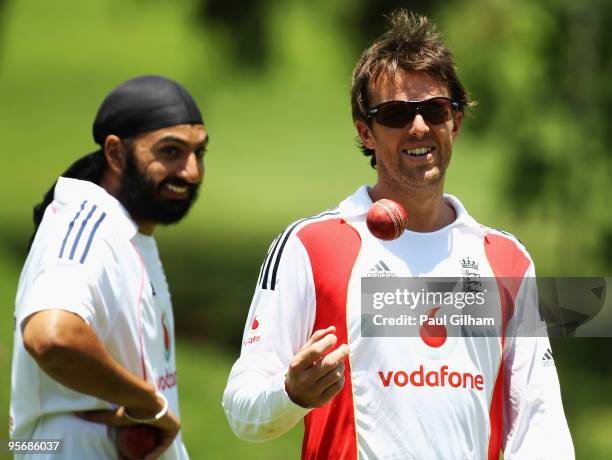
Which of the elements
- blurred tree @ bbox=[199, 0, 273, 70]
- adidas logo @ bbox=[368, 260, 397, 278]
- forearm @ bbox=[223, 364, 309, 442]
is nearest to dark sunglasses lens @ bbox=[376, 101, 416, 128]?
adidas logo @ bbox=[368, 260, 397, 278]

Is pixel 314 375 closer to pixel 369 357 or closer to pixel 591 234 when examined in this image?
pixel 369 357

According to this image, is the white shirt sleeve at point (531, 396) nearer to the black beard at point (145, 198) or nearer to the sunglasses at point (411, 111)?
the sunglasses at point (411, 111)

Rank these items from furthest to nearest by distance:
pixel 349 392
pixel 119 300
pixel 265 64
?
pixel 265 64 < pixel 119 300 < pixel 349 392

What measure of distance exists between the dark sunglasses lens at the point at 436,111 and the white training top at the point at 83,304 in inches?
50.0

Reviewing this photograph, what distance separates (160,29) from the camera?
97.3ft

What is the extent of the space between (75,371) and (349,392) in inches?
37.4

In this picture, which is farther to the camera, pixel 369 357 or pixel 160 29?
pixel 160 29

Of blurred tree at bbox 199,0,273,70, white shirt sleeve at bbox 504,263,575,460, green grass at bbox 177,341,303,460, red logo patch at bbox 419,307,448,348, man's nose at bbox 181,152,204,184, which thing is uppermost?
blurred tree at bbox 199,0,273,70

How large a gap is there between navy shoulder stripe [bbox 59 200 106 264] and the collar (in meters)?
0.05

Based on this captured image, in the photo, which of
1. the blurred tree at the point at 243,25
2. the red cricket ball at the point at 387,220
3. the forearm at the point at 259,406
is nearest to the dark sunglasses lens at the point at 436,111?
the red cricket ball at the point at 387,220

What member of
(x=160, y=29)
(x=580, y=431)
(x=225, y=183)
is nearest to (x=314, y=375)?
(x=580, y=431)

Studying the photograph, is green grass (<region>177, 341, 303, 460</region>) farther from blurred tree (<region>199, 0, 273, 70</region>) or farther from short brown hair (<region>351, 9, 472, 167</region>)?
short brown hair (<region>351, 9, 472, 167</region>)

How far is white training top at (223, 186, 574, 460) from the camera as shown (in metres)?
3.56

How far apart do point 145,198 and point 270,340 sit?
1360 millimetres
